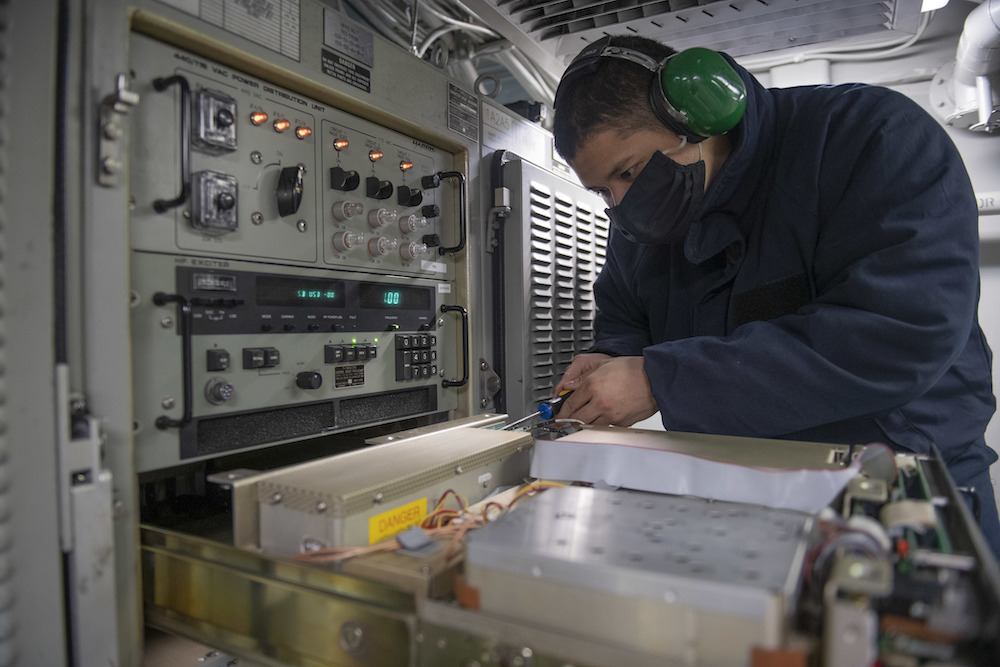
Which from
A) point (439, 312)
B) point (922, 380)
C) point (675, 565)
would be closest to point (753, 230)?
point (922, 380)

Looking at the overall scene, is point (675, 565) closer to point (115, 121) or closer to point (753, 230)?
point (115, 121)

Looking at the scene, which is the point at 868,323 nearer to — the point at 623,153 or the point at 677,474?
the point at 677,474

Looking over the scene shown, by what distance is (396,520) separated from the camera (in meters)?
0.95

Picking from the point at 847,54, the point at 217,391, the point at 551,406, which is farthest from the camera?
the point at 847,54

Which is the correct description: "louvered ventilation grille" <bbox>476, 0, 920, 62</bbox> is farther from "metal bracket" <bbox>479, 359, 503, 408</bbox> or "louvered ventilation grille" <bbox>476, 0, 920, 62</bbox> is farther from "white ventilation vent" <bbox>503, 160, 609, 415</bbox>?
"metal bracket" <bbox>479, 359, 503, 408</bbox>

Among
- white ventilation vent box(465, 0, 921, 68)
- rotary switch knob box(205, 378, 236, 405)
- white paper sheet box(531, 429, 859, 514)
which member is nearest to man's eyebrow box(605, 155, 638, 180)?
white ventilation vent box(465, 0, 921, 68)

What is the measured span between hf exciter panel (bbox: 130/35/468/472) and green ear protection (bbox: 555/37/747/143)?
614mm

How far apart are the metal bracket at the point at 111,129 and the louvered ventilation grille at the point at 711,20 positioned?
1.19 meters

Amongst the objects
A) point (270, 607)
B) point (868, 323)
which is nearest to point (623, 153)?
point (868, 323)

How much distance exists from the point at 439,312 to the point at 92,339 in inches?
39.1

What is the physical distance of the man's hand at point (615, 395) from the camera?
1340 mm

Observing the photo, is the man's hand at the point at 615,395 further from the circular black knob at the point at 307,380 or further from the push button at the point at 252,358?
the push button at the point at 252,358

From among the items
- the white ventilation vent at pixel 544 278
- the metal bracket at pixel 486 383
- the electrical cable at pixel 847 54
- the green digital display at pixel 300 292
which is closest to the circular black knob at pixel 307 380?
the green digital display at pixel 300 292

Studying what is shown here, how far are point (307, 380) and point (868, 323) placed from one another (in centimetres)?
115
